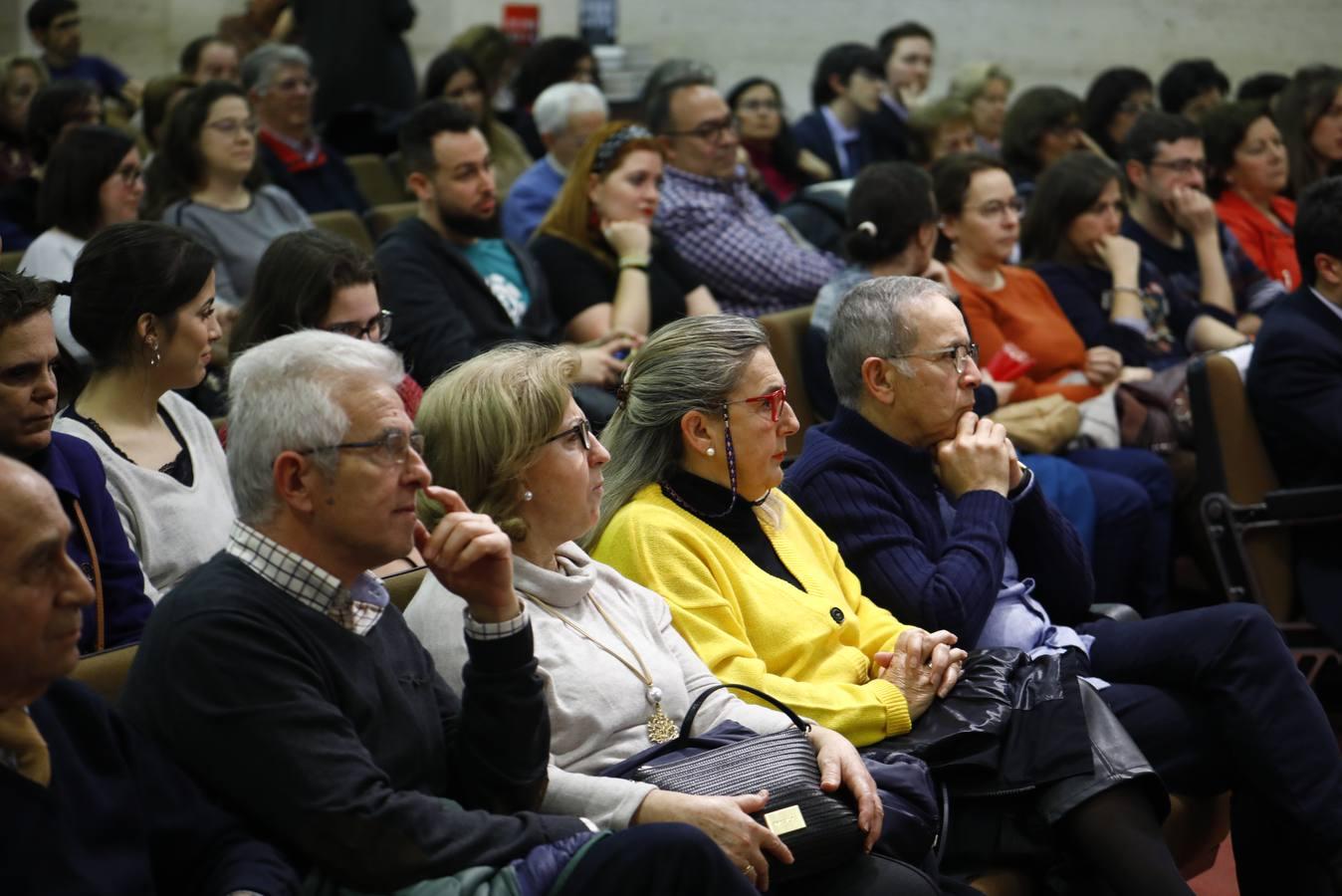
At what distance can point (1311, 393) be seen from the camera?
389 centimetres

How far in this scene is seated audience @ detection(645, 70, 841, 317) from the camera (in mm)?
5262

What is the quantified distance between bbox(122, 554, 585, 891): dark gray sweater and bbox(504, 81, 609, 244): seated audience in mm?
3573

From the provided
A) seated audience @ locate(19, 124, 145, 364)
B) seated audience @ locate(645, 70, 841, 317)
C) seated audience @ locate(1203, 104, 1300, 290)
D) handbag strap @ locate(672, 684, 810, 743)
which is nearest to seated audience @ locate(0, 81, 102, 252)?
seated audience @ locate(19, 124, 145, 364)

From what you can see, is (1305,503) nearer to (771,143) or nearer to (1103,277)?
(1103,277)

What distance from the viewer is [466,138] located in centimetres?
469

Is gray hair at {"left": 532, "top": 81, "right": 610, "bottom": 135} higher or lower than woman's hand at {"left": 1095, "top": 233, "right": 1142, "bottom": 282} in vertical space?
higher

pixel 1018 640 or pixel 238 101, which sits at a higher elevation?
pixel 238 101

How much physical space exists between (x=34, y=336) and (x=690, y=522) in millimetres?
1086

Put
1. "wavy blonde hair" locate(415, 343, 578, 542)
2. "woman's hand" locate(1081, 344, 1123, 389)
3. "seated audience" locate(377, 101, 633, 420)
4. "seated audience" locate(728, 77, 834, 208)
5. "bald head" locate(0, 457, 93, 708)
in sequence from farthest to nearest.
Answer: "seated audience" locate(728, 77, 834, 208), "woman's hand" locate(1081, 344, 1123, 389), "seated audience" locate(377, 101, 633, 420), "wavy blonde hair" locate(415, 343, 578, 542), "bald head" locate(0, 457, 93, 708)

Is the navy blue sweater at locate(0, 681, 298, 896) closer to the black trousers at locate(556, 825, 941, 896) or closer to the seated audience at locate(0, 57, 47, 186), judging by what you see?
the black trousers at locate(556, 825, 941, 896)

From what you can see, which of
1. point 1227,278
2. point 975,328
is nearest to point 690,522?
point 975,328

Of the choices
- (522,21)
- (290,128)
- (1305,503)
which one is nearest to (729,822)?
(1305,503)

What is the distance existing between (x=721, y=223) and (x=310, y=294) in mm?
2145

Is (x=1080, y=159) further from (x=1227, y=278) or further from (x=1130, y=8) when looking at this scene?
(x=1130, y=8)
